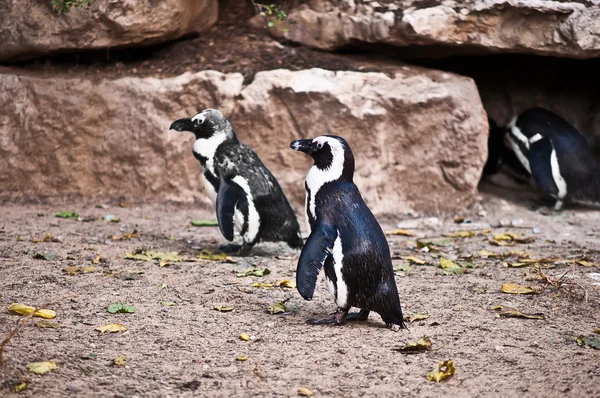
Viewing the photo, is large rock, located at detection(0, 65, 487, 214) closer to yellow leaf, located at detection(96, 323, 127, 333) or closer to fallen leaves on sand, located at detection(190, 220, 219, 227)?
fallen leaves on sand, located at detection(190, 220, 219, 227)

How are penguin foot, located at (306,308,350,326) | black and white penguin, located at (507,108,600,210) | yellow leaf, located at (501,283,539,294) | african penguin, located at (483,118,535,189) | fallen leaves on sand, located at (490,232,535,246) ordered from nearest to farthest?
penguin foot, located at (306,308,350,326), yellow leaf, located at (501,283,539,294), fallen leaves on sand, located at (490,232,535,246), black and white penguin, located at (507,108,600,210), african penguin, located at (483,118,535,189)

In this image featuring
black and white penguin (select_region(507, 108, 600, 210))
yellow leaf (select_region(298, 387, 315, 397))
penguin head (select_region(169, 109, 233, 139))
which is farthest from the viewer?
black and white penguin (select_region(507, 108, 600, 210))

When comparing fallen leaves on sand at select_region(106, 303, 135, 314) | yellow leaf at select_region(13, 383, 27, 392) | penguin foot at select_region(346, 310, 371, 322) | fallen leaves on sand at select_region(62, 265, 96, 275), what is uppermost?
yellow leaf at select_region(13, 383, 27, 392)

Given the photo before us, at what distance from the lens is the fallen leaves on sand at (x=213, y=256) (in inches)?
216

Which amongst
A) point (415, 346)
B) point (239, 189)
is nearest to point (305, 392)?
point (415, 346)

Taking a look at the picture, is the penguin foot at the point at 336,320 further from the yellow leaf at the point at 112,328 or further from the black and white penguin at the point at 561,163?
the black and white penguin at the point at 561,163

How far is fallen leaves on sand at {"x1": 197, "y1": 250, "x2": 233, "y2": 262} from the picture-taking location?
5488 millimetres

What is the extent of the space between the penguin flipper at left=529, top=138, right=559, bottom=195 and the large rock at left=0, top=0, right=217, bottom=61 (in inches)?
146

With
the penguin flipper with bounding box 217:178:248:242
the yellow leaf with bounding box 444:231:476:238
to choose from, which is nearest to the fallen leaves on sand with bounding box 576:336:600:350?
the penguin flipper with bounding box 217:178:248:242

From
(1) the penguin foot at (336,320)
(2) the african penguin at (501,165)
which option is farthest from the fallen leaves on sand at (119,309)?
(2) the african penguin at (501,165)

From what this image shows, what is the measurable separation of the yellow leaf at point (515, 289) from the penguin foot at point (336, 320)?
1.25 m

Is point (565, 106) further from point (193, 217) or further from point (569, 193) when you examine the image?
point (193, 217)

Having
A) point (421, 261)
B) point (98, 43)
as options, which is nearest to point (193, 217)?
point (98, 43)

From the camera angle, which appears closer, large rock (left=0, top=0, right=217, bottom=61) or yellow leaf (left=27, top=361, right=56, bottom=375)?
yellow leaf (left=27, top=361, right=56, bottom=375)
